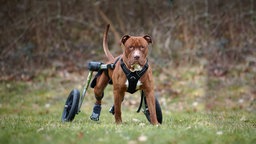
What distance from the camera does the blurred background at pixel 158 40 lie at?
1269 cm

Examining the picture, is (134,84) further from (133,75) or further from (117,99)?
(117,99)

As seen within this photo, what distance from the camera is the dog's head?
6117 millimetres

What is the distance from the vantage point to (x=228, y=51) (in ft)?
45.3

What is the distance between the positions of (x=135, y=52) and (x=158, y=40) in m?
8.53

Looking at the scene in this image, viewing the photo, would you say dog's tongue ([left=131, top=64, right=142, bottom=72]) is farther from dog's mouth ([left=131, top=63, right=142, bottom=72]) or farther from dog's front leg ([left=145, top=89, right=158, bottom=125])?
dog's front leg ([left=145, top=89, right=158, bottom=125])

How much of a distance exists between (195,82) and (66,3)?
5740 mm

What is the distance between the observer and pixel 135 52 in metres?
6.13

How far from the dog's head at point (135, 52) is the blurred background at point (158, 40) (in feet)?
17.8

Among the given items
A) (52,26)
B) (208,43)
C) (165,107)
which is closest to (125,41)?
(165,107)

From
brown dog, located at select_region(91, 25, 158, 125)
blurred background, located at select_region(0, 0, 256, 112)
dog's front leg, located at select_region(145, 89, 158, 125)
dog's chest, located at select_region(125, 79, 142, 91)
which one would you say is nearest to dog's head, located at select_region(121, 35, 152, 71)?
brown dog, located at select_region(91, 25, 158, 125)

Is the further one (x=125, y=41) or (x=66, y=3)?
(x=66, y=3)

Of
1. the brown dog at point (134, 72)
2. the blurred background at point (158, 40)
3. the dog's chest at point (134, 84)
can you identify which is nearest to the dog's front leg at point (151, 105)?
the brown dog at point (134, 72)

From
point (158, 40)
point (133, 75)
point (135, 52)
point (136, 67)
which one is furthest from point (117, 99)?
point (158, 40)

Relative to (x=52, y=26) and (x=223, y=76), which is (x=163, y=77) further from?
(x=52, y=26)
